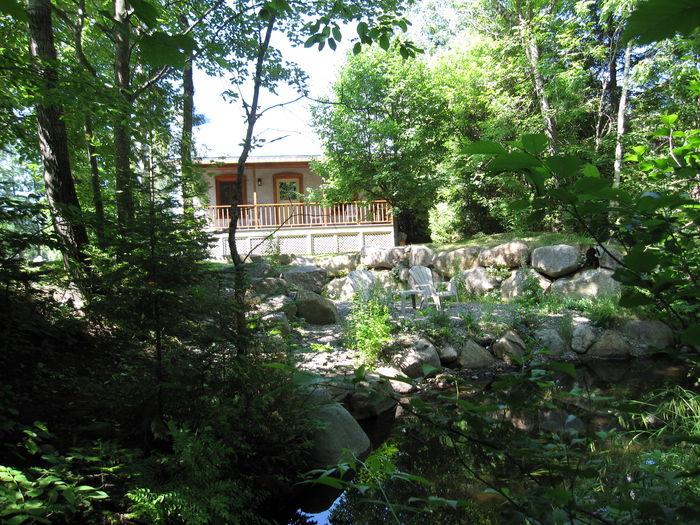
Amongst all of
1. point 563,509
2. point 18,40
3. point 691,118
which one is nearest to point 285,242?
point 18,40

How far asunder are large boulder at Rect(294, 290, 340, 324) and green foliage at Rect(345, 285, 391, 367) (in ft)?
2.95

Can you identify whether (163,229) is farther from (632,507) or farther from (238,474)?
(632,507)

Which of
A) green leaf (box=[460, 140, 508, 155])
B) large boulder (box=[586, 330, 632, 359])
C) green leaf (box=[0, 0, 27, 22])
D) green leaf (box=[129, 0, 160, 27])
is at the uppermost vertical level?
green leaf (box=[129, 0, 160, 27])

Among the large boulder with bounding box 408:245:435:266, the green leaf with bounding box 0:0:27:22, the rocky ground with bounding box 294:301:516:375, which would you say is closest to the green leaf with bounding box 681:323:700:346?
the green leaf with bounding box 0:0:27:22

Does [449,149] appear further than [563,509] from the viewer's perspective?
Yes

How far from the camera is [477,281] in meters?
10.9

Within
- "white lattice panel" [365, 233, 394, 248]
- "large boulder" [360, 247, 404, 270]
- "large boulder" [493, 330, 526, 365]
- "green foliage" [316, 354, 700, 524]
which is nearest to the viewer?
"green foliage" [316, 354, 700, 524]

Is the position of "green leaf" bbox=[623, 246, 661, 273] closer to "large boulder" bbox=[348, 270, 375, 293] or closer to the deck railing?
"large boulder" bbox=[348, 270, 375, 293]

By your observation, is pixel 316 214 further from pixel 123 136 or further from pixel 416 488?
pixel 416 488

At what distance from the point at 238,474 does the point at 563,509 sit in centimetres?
267

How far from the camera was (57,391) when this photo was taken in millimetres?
3057

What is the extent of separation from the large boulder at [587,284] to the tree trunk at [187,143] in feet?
26.6

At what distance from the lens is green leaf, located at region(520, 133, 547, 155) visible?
0.59 m

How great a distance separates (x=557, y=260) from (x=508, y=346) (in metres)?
4.16
